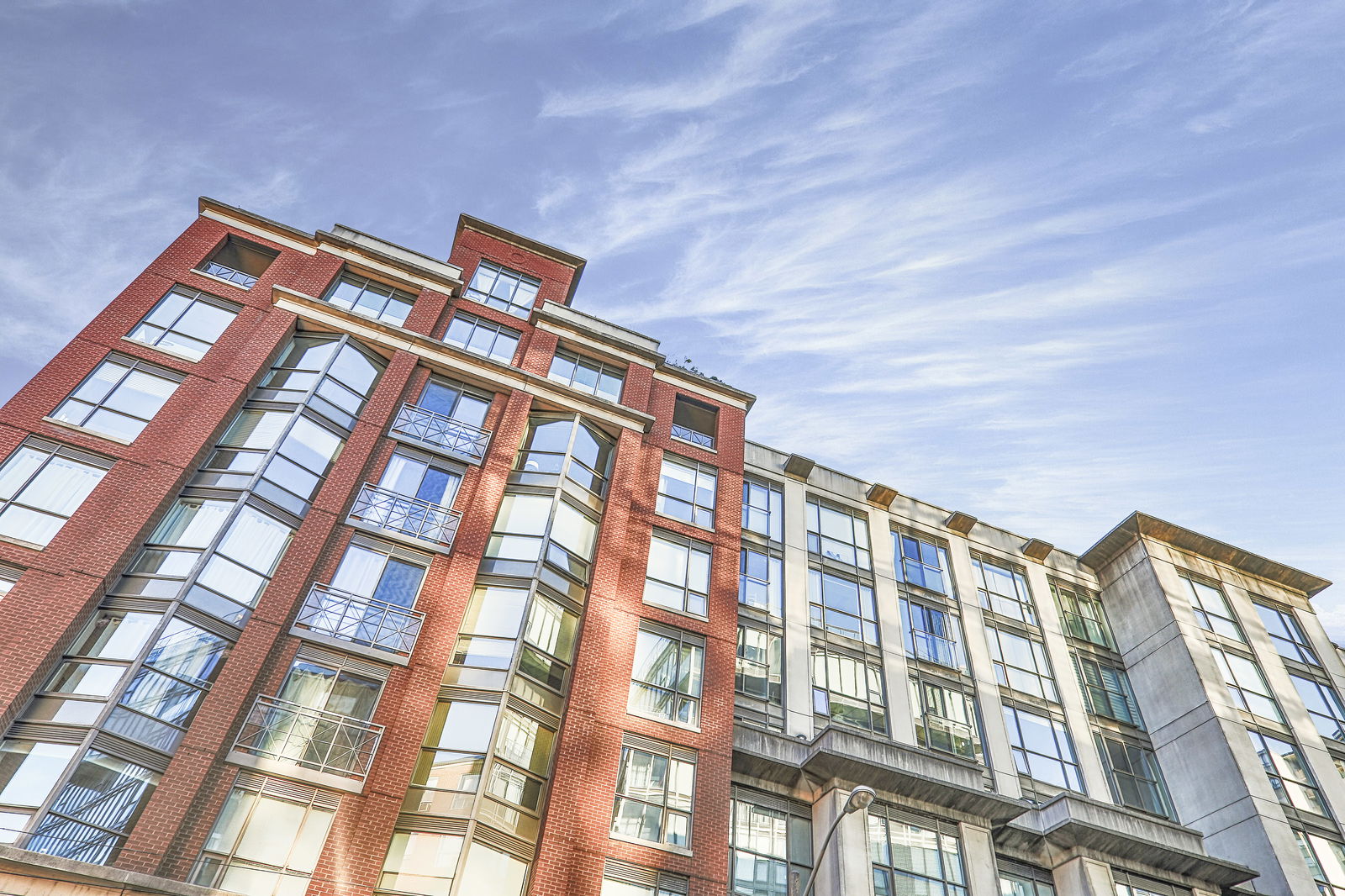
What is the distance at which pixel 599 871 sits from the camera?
19109mm

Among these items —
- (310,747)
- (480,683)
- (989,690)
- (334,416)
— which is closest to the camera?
(310,747)

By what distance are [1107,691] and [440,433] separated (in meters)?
25.5

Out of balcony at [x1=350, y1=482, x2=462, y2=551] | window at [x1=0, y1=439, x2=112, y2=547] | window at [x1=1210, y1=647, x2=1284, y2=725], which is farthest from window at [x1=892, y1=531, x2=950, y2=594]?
window at [x1=0, y1=439, x2=112, y2=547]

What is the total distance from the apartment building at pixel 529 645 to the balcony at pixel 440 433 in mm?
120

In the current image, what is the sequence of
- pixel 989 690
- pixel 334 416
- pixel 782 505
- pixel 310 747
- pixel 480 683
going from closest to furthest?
pixel 310 747 < pixel 480 683 < pixel 334 416 < pixel 989 690 < pixel 782 505

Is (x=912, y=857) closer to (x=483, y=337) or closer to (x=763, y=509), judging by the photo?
(x=763, y=509)

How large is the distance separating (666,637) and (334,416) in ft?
35.4

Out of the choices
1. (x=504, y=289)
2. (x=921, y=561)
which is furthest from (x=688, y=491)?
(x=921, y=561)

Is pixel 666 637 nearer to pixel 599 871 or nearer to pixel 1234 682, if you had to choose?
pixel 599 871

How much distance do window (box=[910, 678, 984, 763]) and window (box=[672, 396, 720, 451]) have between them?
1068 centimetres

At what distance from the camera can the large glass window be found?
3080cm

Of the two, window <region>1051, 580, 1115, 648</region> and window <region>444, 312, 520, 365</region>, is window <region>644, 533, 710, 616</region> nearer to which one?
window <region>444, 312, 520, 365</region>

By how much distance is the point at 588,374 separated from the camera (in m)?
29.6

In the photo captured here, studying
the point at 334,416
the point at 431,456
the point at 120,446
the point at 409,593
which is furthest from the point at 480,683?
the point at 120,446
